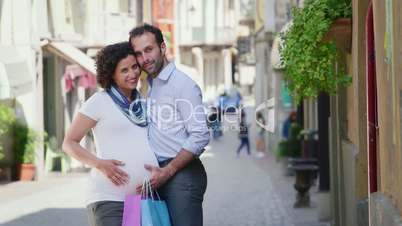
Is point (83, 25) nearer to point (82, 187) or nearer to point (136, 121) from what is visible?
point (82, 187)

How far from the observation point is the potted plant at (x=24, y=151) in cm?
2345

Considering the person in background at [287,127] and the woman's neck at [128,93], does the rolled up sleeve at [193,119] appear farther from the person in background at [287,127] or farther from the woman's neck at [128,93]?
the person in background at [287,127]

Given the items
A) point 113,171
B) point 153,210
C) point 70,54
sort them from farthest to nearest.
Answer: point 70,54, point 113,171, point 153,210

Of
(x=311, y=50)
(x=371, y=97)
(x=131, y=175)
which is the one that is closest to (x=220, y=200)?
(x=311, y=50)

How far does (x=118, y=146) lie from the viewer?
5.80m

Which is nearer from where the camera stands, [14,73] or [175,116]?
[175,116]

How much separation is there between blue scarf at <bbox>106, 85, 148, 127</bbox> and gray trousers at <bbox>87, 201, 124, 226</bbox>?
476 millimetres

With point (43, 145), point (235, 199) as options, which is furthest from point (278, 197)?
point (43, 145)

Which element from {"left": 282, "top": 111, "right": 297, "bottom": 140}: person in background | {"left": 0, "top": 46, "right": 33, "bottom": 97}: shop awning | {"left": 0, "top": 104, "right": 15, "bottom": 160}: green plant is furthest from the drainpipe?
{"left": 282, "top": 111, "right": 297, "bottom": 140}: person in background

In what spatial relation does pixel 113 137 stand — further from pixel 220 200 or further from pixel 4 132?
pixel 4 132

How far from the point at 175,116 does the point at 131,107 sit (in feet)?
0.89

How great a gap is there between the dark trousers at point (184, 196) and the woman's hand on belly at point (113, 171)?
0.72 feet

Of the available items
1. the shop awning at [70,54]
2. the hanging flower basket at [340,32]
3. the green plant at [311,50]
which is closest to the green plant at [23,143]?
the shop awning at [70,54]

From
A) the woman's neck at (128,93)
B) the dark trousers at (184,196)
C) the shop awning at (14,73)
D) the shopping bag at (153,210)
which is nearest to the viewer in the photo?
the shopping bag at (153,210)
